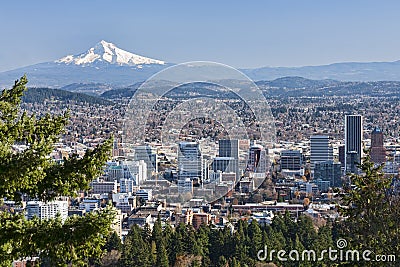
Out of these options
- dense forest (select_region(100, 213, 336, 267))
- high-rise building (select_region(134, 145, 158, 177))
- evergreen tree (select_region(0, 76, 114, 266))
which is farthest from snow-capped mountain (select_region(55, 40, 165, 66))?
evergreen tree (select_region(0, 76, 114, 266))

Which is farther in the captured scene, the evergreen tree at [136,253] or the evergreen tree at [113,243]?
the evergreen tree at [113,243]

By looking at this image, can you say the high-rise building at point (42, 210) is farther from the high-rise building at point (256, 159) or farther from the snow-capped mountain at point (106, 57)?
the snow-capped mountain at point (106, 57)

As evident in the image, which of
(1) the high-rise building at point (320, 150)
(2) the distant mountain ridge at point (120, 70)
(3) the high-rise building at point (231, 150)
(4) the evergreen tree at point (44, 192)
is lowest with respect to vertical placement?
(1) the high-rise building at point (320, 150)

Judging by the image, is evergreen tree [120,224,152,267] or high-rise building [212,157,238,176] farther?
high-rise building [212,157,238,176]

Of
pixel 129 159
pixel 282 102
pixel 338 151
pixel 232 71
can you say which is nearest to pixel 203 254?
pixel 232 71

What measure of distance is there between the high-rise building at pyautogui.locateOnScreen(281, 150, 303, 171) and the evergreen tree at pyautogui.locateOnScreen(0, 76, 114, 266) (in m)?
17.3

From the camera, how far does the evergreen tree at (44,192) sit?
1.99 m

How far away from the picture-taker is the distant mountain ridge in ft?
135

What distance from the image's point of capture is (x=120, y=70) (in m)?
45.2

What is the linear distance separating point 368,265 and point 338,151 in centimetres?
1907

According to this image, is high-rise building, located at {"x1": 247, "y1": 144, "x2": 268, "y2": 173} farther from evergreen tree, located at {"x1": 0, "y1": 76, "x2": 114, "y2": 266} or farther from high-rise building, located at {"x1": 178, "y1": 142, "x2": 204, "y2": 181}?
evergreen tree, located at {"x1": 0, "y1": 76, "x2": 114, "y2": 266}

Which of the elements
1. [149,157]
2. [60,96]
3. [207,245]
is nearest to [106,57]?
[60,96]

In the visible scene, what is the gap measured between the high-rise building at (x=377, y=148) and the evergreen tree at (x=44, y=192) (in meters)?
16.1

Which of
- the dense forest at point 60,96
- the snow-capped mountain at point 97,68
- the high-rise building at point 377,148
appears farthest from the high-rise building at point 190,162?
the snow-capped mountain at point 97,68
